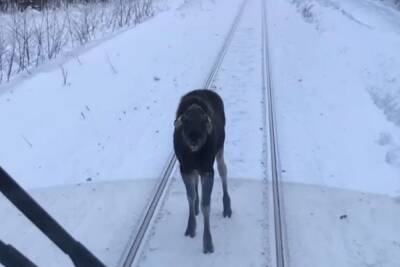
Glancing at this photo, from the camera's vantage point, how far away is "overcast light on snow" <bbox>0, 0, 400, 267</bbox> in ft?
18.1

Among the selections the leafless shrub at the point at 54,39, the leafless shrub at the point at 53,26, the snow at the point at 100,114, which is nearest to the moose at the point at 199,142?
the snow at the point at 100,114

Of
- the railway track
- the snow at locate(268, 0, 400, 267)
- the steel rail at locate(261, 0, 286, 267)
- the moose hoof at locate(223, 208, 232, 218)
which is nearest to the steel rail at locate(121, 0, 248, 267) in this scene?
the railway track

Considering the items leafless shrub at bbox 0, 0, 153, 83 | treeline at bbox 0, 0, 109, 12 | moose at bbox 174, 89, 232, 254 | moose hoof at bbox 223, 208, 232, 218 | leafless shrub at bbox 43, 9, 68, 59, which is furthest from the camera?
treeline at bbox 0, 0, 109, 12

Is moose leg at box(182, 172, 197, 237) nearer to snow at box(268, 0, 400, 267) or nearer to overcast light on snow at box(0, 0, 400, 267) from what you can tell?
overcast light on snow at box(0, 0, 400, 267)

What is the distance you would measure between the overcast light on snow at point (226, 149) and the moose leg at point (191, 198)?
13 centimetres

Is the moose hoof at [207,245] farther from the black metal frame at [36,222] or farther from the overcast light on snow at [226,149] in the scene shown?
the black metal frame at [36,222]

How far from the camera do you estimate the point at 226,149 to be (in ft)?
26.0

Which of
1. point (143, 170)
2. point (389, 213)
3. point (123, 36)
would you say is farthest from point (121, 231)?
point (123, 36)

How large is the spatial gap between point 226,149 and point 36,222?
5680 millimetres

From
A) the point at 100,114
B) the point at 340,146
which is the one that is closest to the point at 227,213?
the point at 340,146

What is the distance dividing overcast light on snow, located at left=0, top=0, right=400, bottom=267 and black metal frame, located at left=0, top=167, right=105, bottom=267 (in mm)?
2681

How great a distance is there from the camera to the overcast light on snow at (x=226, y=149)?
18.1 feet

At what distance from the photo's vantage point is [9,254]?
2295mm

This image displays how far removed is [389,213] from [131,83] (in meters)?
6.93
